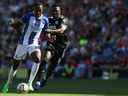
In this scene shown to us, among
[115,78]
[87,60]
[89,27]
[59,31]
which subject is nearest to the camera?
[59,31]

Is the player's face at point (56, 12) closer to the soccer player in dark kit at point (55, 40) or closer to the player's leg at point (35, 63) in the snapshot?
the soccer player in dark kit at point (55, 40)

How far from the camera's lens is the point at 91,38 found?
26.1m

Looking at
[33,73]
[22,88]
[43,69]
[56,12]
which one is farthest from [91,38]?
[22,88]

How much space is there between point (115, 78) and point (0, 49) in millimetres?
7508

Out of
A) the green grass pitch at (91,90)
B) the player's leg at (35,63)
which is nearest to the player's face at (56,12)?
the player's leg at (35,63)

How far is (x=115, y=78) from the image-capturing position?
22.6 metres

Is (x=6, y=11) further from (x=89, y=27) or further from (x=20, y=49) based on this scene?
(x=20, y=49)

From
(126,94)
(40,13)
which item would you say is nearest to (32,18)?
(40,13)

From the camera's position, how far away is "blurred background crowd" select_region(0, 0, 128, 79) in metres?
23.6

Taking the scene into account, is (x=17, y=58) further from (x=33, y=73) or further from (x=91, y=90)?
(x=91, y=90)

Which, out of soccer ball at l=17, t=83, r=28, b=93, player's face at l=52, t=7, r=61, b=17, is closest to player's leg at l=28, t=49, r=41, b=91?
→ soccer ball at l=17, t=83, r=28, b=93

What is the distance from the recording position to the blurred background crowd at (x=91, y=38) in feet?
77.6

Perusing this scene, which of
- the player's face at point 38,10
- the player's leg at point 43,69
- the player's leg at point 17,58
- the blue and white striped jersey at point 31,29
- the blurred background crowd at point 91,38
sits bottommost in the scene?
the blurred background crowd at point 91,38

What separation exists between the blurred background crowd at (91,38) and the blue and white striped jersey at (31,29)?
31.2 ft
